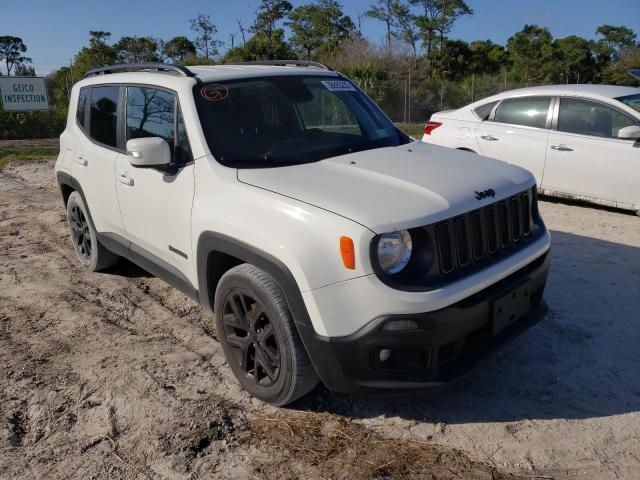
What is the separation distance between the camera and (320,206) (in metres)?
2.71

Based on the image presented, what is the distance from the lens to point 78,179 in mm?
4977

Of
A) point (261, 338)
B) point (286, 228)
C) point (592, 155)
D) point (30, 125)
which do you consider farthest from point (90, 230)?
point (30, 125)

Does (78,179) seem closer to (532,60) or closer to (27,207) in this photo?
(27,207)

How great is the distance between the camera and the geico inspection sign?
1581cm

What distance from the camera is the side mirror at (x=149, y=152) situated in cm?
338

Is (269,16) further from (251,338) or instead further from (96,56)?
(251,338)

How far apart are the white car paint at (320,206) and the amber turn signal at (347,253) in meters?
0.02

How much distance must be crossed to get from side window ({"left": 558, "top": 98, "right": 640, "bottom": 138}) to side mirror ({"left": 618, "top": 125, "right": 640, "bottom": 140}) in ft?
0.52

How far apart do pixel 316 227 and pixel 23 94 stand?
646 inches

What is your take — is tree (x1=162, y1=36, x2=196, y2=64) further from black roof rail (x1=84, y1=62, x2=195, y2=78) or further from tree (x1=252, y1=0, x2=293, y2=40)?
black roof rail (x1=84, y1=62, x2=195, y2=78)

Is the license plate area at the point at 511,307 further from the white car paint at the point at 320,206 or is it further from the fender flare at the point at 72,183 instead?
the fender flare at the point at 72,183

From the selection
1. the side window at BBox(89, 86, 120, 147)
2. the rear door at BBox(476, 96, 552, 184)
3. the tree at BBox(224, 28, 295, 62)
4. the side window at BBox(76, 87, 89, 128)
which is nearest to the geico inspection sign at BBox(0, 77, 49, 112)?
the side window at BBox(76, 87, 89, 128)

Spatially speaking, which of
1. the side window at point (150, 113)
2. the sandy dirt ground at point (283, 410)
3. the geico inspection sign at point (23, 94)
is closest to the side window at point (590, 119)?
the sandy dirt ground at point (283, 410)

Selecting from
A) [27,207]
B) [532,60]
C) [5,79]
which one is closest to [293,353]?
[27,207]
